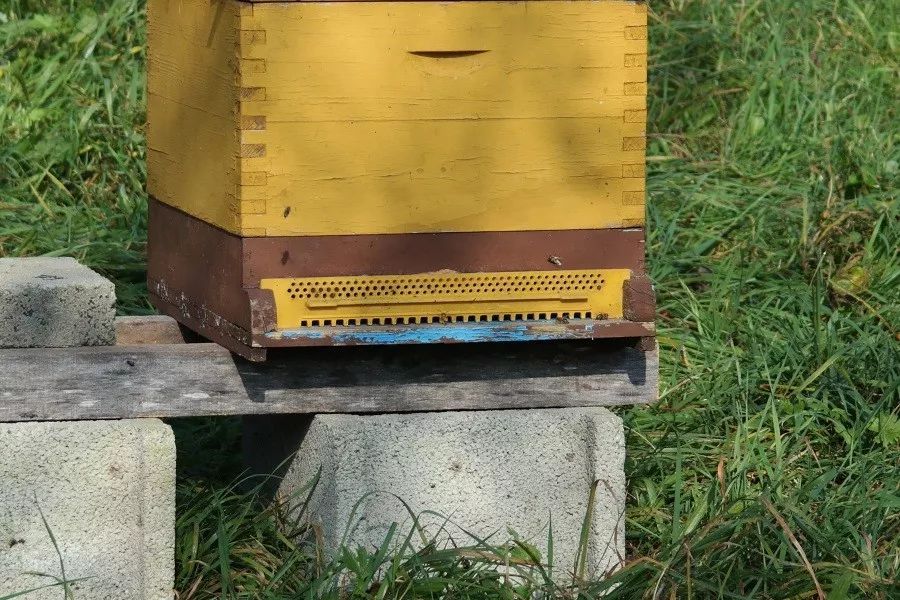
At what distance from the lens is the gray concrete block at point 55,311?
2.96 m

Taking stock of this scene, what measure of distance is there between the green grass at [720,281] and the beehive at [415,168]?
529 mm

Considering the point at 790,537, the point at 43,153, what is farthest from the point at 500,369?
the point at 43,153

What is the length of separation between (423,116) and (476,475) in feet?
2.68

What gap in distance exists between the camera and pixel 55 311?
9.78ft

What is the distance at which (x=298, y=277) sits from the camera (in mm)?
2951

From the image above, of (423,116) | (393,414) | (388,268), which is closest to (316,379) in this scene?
(393,414)

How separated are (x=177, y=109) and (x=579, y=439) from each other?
3.84 feet

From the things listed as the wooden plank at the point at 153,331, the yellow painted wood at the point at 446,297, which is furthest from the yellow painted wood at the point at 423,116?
the wooden plank at the point at 153,331

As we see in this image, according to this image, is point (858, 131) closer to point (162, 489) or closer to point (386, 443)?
point (386, 443)

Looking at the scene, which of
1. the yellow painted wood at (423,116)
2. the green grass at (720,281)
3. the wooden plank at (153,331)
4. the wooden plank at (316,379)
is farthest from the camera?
the wooden plank at (153,331)

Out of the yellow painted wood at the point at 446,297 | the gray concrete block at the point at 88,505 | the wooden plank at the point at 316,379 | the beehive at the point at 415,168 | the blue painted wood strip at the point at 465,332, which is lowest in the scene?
the gray concrete block at the point at 88,505

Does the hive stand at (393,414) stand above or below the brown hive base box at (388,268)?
below

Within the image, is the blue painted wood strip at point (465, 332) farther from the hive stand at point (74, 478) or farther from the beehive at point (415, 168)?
the hive stand at point (74, 478)

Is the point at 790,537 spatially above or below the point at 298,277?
below
